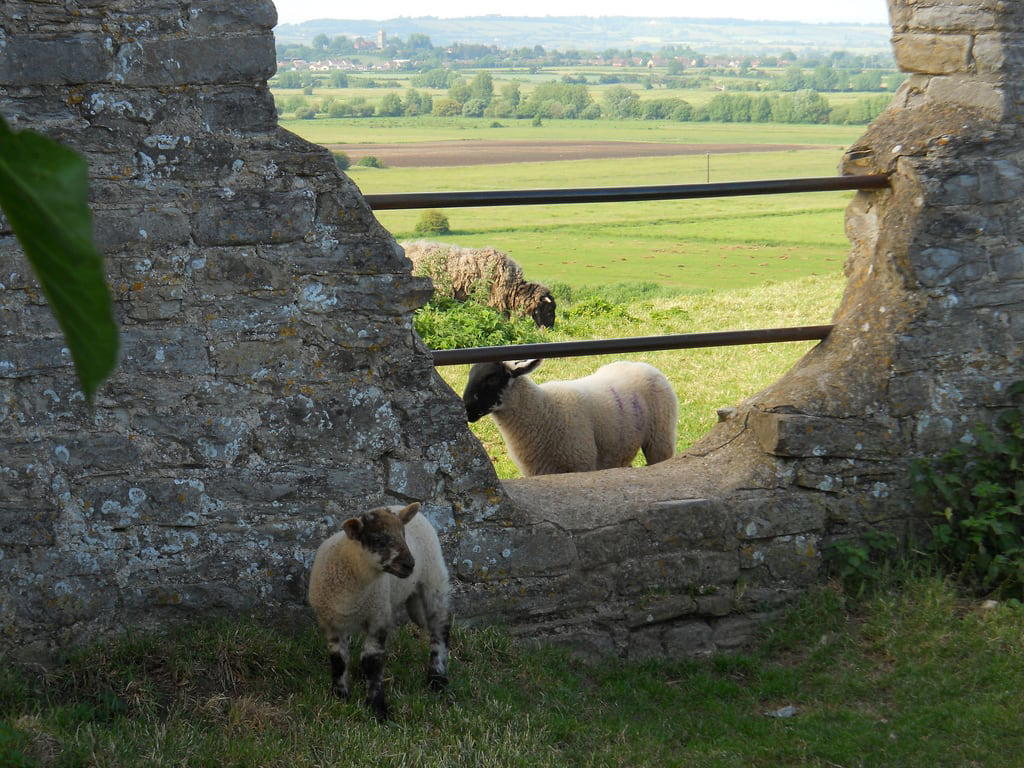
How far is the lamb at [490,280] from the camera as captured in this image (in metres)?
10.4

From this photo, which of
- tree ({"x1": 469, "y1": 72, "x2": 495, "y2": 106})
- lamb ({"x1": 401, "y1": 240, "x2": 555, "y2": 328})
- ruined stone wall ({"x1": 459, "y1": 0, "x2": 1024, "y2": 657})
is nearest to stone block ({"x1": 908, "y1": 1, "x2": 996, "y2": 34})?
ruined stone wall ({"x1": 459, "y1": 0, "x2": 1024, "y2": 657})

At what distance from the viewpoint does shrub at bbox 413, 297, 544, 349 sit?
884 cm

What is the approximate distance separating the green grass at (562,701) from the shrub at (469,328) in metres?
4.85

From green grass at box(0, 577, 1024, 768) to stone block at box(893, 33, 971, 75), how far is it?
6.55ft

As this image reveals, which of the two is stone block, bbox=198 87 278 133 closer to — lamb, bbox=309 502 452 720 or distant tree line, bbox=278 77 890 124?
lamb, bbox=309 502 452 720

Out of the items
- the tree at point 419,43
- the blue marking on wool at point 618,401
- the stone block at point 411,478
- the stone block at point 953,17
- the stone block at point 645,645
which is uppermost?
the tree at point 419,43

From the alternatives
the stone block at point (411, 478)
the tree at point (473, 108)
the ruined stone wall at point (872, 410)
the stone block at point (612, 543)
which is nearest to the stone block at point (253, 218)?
the stone block at point (411, 478)

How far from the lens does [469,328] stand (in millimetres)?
9031

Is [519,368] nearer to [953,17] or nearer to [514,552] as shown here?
[514,552]

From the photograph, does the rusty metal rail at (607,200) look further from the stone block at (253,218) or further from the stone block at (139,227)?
the stone block at (139,227)

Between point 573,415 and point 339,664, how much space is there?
95.4 inches

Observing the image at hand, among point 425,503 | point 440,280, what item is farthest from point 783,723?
point 440,280

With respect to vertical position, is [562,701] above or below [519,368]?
below

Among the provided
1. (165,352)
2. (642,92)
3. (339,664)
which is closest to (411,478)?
(339,664)
